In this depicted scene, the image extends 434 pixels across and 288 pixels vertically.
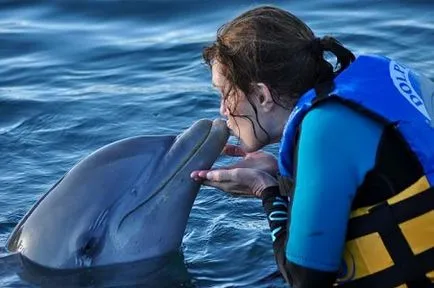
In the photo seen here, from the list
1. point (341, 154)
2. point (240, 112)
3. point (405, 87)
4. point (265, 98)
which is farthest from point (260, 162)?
point (341, 154)

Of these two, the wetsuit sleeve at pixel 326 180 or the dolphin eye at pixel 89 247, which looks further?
the dolphin eye at pixel 89 247

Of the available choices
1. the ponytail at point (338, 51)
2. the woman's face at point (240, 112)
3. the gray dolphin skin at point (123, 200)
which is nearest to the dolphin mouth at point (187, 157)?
the gray dolphin skin at point (123, 200)

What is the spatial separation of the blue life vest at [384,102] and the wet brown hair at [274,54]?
0.64 ft

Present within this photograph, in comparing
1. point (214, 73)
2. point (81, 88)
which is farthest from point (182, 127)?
point (214, 73)

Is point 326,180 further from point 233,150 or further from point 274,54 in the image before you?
point 233,150

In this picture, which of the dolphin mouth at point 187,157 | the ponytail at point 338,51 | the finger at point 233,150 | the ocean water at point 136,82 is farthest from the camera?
the ocean water at point 136,82

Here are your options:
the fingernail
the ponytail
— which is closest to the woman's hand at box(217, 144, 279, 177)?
the fingernail

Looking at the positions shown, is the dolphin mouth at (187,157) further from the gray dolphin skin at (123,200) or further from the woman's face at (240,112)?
the woman's face at (240,112)

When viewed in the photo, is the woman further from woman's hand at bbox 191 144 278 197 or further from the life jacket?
woman's hand at bbox 191 144 278 197

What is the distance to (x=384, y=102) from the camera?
18.5ft

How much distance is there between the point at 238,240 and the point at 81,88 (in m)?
4.42

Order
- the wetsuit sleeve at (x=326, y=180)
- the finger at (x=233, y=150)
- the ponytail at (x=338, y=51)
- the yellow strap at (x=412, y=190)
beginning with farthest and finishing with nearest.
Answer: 1. the finger at (x=233, y=150)
2. the ponytail at (x=338, y=51)
3. the yellow strap at (x=412, y=190)
4. the wetsuit sleeve at (x=326, y=180)

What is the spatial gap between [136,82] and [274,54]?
21.4 ft

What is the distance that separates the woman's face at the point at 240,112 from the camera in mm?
6113
